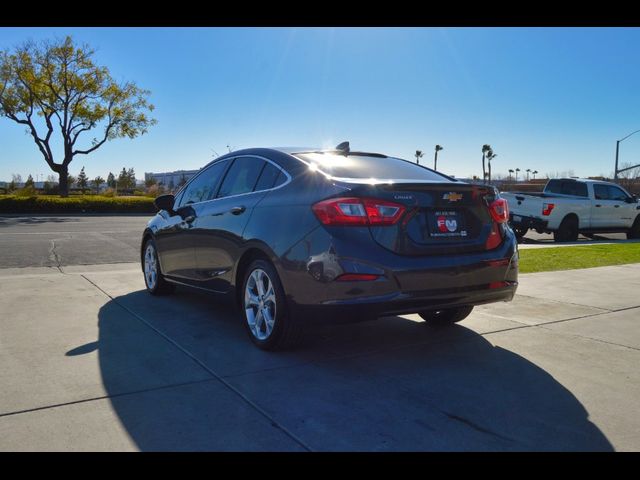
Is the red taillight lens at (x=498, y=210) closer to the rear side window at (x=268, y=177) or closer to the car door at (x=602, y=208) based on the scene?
the rear side window at (x=268, y=177)

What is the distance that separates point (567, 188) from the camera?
16.7 metres

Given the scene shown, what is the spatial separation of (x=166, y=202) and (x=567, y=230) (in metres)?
13.3

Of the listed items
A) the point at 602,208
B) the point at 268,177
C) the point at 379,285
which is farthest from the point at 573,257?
the point at 379,285

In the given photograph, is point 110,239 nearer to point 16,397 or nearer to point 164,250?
point 164,250

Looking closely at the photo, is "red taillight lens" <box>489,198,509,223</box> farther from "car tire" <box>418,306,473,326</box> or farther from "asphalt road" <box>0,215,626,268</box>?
"asphalt road" <box>0,215,626,268</box>

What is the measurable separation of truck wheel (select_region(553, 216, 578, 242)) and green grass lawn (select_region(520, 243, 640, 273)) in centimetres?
284

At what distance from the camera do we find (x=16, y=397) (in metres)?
3.21

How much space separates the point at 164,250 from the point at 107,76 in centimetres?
3673

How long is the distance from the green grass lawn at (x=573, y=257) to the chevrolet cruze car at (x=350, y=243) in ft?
16.6

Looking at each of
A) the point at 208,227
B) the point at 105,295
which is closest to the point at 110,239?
the point at 105,295

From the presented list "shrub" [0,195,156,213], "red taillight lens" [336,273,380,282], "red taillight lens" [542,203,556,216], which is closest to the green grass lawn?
"red taillight lens" [542,203,556,216]

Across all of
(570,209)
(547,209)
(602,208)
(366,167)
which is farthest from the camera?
(602,208)

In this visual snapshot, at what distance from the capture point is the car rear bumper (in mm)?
3541

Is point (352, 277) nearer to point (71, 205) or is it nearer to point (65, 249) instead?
point (65, 249)
